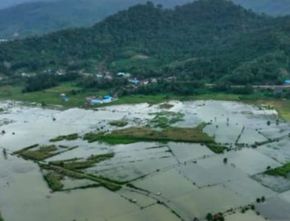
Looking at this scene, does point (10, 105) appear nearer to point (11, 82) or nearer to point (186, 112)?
point (11, 82)

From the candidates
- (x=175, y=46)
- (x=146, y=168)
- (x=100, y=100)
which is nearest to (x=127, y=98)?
(x=100, y=100)

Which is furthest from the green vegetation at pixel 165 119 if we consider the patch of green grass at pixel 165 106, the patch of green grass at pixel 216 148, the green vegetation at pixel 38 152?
the green vegetation at pixel 38 152

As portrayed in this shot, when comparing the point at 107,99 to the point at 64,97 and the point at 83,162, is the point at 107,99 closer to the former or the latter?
the point at 64,97

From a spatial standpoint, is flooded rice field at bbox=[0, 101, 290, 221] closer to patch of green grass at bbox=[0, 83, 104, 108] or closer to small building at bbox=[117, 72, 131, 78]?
patch of green grass at bbox=[0, 83, 104, 108]

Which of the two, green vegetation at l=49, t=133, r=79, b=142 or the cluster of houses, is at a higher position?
the cluster of houses

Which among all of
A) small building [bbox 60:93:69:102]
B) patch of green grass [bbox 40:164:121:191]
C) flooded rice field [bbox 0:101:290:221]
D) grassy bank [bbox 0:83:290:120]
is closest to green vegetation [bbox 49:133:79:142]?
flooded rice field [bbox 0:101:290:221]

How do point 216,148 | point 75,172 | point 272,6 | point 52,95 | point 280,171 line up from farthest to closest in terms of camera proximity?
point 272,6, point 52,95, point 216,148, point 75,172, point 280,171

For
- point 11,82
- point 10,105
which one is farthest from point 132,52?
point 10,105
